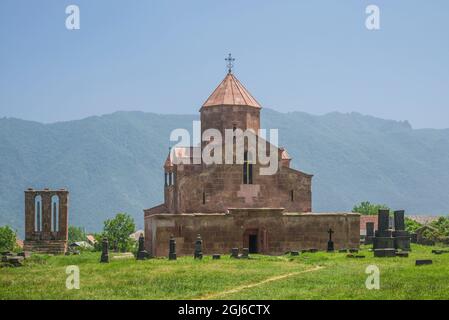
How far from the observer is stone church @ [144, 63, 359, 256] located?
4231 cm

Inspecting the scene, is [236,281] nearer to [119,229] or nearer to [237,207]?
[237,207]

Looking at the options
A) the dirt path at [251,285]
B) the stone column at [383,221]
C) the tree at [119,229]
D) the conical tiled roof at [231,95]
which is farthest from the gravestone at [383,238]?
the tree at [119,229]

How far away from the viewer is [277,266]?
3117cm

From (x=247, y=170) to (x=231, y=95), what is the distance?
5.29 metres

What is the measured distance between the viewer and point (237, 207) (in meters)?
45.2

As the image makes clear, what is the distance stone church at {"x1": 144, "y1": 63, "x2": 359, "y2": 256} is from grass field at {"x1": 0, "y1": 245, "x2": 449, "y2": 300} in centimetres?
897

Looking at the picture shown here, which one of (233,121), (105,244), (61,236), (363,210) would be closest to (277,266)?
(105,244)

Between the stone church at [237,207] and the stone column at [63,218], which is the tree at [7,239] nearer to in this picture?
the stone column at [63,218]

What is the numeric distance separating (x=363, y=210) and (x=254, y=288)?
318 ft

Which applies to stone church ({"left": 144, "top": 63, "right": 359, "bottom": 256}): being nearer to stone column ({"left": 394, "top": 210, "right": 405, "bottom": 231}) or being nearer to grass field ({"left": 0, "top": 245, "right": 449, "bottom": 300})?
stone column ({"left": 394, "top": 210, "right": 405, "bottom": 231})

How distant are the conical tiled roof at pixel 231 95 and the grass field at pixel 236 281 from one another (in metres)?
16.4
